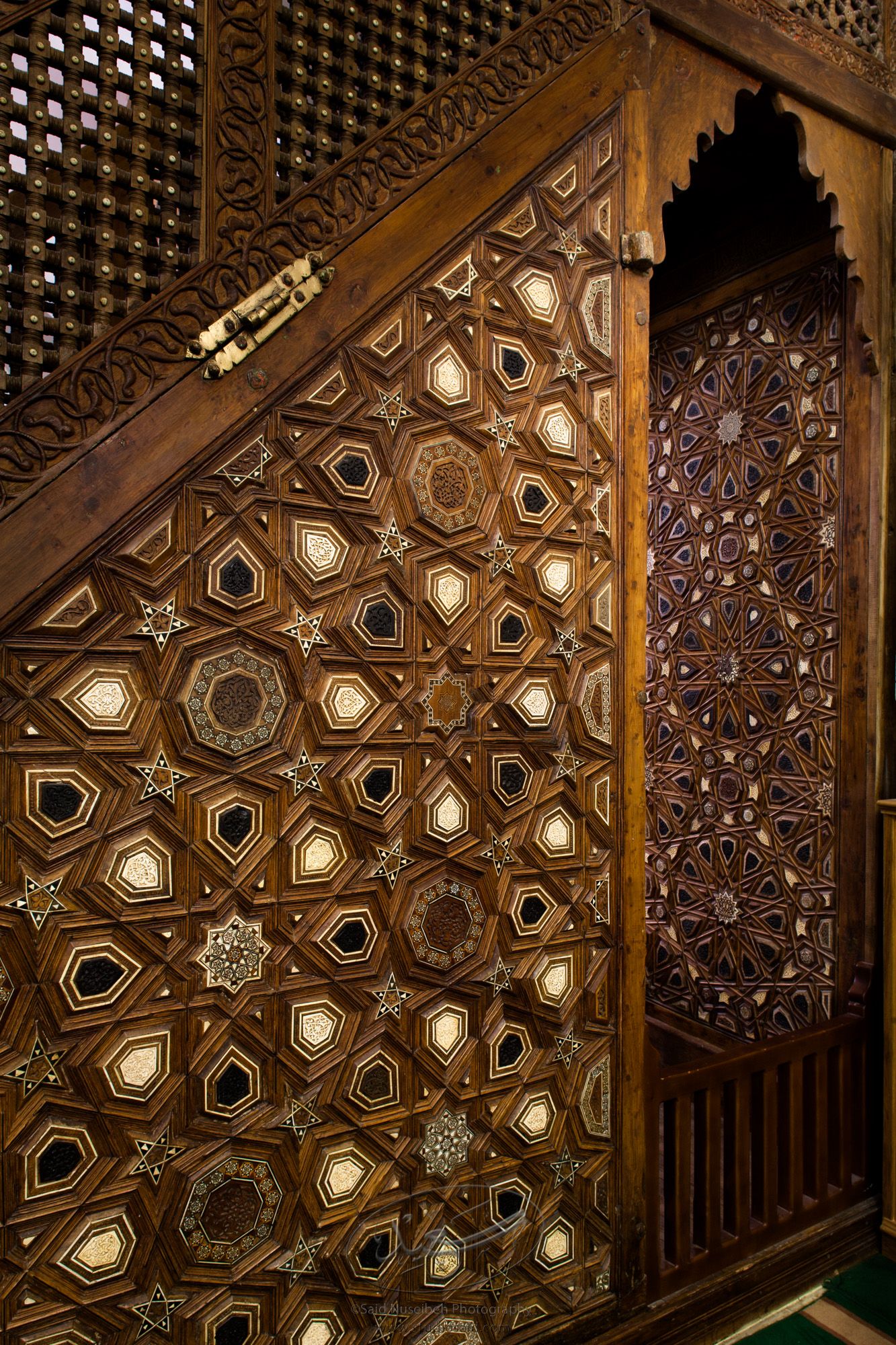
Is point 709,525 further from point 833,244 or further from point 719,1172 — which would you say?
point 719,1172

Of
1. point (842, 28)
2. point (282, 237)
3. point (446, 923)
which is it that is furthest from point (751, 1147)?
point (842, 28)

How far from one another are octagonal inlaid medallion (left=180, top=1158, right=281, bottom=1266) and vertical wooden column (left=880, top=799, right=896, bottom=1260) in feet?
6.35

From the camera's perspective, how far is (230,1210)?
1.53 meters

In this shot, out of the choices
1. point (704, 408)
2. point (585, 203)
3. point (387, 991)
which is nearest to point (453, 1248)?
point (387, 991)

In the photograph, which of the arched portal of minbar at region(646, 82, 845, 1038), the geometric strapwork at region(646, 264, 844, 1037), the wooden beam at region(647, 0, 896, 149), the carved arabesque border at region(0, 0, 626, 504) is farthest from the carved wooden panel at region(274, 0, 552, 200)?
the geometric strapwork at region(646, 264, 844, 1037)

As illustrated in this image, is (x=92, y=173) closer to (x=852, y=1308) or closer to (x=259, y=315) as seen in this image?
(x=259, y=315)

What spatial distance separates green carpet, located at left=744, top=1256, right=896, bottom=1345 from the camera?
2.19 metres

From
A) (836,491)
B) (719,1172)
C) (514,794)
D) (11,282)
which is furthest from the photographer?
(836,491)

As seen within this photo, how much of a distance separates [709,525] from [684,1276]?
2478 mm

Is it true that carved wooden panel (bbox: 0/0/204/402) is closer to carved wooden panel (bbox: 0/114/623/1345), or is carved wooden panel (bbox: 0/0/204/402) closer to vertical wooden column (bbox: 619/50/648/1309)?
carved wooden panel (bbox: 0/114/623/1345)

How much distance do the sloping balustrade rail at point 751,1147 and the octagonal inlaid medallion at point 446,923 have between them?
2.13 feet

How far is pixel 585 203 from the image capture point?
1.98 meters

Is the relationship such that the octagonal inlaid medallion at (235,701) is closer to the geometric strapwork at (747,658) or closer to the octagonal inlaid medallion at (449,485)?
the octagonal inlaid medallion at (449,485)

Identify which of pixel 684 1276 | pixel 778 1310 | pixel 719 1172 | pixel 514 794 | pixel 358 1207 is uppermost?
pixel 514 794
